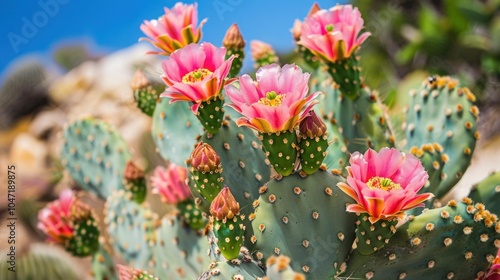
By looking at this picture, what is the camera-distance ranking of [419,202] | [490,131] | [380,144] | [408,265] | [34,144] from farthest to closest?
[34,144] < [490,131] < [380,144] < [408,265] < [419,202]

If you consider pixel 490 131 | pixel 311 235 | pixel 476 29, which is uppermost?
pixel 476 29

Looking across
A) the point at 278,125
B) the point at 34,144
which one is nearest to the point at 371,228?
the point at 278,125

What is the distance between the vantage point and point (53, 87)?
250 inches

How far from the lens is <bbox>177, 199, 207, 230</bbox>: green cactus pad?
1.47 metres

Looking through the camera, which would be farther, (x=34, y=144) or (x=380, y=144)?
(x=34, y=144)

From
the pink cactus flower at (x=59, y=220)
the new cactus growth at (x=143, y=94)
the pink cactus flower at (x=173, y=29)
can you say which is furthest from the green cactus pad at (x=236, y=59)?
the pink cactus flower at (x=59, y=220)

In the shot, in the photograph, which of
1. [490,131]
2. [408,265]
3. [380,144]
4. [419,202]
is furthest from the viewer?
[490,131]

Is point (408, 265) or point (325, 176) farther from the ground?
point (325, 176)

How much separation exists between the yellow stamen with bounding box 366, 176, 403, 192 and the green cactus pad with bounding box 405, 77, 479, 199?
20.5 inches

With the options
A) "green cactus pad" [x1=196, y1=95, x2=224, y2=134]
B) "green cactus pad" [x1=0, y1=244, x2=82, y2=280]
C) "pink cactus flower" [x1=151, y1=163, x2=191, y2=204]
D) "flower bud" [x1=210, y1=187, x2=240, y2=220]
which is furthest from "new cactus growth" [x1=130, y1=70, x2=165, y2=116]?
"green cactus pad" [x1=0, y1=244, x2=82, y2=280]

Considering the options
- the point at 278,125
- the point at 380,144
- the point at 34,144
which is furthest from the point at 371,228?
the point at 34,144

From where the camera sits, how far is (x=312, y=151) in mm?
1035

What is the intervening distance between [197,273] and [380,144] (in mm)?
524

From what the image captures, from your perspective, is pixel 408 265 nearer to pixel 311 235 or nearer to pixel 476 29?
pixel 311 235
